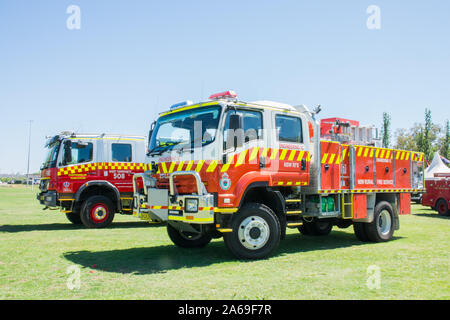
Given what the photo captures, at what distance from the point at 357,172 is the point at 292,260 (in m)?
2.93

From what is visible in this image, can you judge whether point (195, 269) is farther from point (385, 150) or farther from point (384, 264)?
point (385, 150)

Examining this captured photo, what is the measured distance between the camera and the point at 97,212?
1270 centimetres

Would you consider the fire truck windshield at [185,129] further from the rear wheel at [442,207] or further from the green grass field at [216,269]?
the rear wheel at [442,207]

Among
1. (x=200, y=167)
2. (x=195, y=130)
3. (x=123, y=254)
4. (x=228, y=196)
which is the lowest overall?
(x=123, y=254)

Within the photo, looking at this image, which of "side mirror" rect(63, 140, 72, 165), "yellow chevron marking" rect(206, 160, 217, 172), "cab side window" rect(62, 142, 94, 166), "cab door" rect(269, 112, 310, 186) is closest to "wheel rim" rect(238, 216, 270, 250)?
"cab door" rect(269, 112, 310, 186)

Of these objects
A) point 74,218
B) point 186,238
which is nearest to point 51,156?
point 74,218

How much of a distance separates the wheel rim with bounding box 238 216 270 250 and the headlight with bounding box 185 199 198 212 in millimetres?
926

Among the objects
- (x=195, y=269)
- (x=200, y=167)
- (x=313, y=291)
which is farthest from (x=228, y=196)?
(x=313, y=291)

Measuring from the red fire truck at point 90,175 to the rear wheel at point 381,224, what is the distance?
7.39 meters

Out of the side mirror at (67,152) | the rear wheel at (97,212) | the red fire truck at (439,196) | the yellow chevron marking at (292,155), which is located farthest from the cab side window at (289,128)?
the red fire truck at (439,196)

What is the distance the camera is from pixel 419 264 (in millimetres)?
6789

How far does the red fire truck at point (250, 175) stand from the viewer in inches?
269

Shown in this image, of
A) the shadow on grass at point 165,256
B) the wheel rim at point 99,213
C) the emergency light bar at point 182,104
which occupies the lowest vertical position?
the shadow on grass at point 165,256

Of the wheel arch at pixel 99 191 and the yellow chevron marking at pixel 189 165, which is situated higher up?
the yellow chevron marking at pixel 189 165
